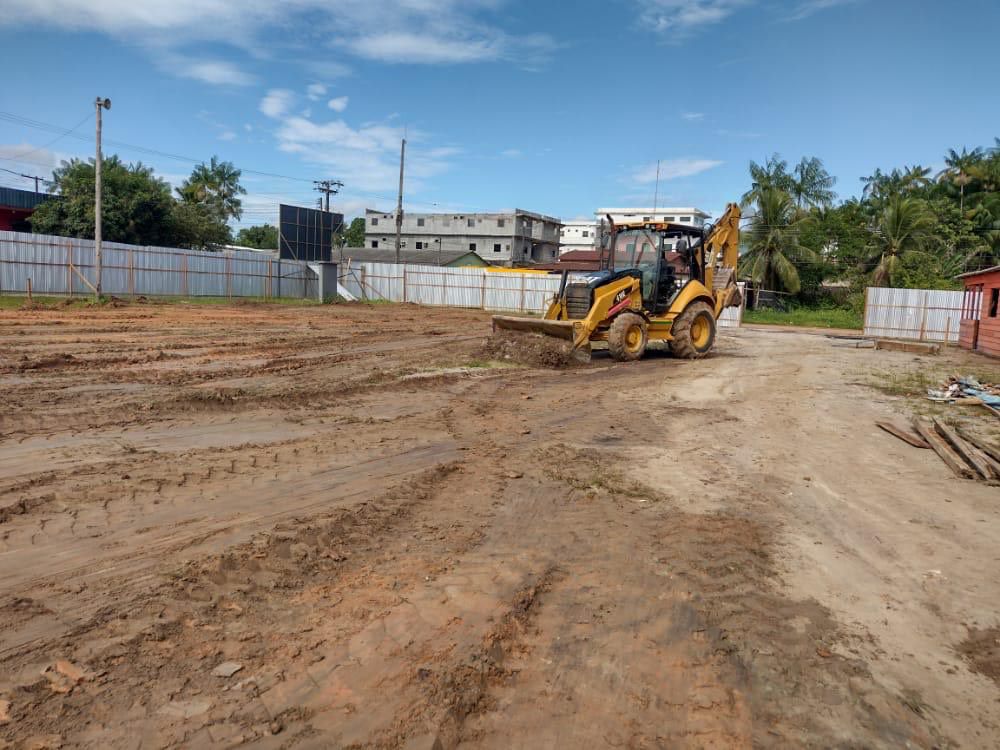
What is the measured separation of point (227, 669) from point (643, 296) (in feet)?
43.7

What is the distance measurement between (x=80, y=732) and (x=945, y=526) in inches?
234

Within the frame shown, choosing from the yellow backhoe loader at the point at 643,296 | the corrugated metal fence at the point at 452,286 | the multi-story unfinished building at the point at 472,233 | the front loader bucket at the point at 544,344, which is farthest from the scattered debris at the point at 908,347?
the multi-story unfinished building at the point at 472,233

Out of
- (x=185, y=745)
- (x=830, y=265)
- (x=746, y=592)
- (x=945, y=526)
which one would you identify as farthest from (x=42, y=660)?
(x=830, y=265)

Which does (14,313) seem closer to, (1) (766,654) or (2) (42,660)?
(2) (42,660)

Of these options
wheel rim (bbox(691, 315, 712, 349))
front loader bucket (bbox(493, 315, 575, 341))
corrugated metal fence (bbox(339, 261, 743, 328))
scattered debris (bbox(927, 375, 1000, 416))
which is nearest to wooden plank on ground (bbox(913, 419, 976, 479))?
scattered debris (bbox(927, 375, 1000, 416))

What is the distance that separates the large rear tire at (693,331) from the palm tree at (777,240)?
31132 millimetres

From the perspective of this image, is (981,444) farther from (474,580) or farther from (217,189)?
(217,189)

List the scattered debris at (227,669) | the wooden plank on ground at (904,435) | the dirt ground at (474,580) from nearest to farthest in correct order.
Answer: the dirt ground at (474,580)
the scattered debris at (227,669)
the wooden plank on ground at (904,435)

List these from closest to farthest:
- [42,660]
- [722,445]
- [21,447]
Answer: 1. [42,660]
2. [21,447]
3. [722,445]

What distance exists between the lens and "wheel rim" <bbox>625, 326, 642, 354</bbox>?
1489 centimetres

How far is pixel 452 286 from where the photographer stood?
37.6 m

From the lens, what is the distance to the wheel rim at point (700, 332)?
1667 centimetres

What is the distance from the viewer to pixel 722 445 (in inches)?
316

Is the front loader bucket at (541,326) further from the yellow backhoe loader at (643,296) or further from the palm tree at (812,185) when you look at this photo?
the palm tree at (812,185)
